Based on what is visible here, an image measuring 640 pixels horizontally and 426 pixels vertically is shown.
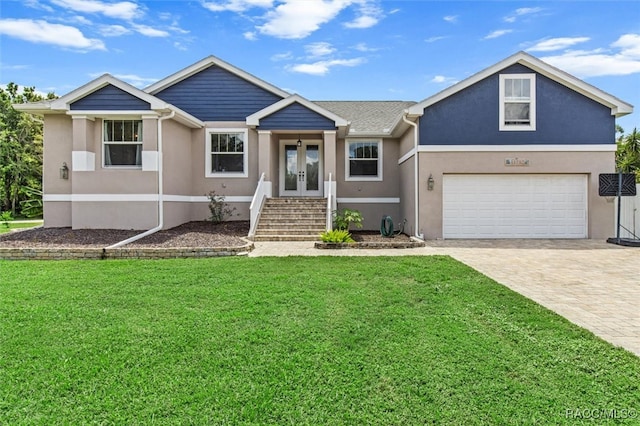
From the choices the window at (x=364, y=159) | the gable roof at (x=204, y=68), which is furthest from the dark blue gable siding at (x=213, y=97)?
the window at (x=364, y=159)

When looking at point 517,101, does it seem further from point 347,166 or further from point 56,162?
point 56,162

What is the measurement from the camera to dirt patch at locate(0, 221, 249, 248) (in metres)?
9.84

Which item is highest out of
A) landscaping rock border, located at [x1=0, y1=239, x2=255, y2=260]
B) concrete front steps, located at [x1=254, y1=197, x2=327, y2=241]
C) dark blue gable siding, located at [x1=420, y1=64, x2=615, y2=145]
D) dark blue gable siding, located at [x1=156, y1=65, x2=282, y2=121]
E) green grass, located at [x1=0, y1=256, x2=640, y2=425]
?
dark blue gable siding, located at [x1=156, y1=65, x2=282, y2=121]

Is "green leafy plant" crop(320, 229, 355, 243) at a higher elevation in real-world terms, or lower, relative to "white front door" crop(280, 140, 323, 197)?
lower

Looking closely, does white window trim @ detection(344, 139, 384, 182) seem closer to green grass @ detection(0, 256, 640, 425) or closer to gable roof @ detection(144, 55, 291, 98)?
gable roof @ detection(144, 55, 291, 98)

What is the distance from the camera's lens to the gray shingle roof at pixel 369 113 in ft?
52.5

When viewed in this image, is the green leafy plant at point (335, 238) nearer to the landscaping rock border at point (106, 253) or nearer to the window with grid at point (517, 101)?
the landscaping rock border at point (106, 253)

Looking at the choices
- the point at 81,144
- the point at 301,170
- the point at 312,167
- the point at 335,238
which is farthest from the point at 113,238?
the point at 312,167

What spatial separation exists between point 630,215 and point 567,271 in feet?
25.0

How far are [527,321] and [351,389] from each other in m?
2.68

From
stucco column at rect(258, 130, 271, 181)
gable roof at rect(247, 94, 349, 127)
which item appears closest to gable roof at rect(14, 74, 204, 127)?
gable roof at rect(247, 94, 349, 127)

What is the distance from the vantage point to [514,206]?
13.0 meters

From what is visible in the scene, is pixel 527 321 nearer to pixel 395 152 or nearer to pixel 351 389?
pixel 351 389

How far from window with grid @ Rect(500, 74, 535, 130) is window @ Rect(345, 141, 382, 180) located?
197 inches
